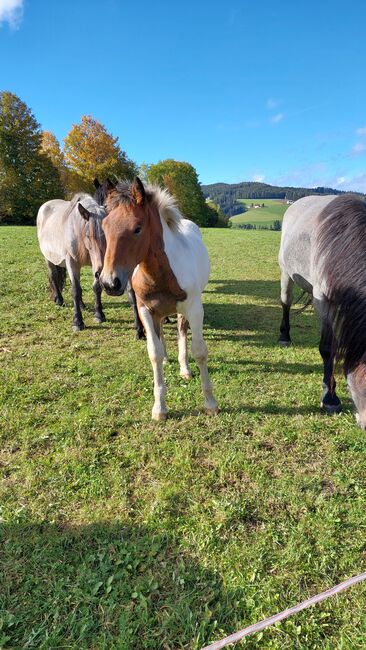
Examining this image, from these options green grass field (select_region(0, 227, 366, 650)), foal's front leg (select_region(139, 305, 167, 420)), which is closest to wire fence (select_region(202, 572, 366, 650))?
green grass field (select_region(0, 227, 366, 650))

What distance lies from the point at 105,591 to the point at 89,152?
38266 mm

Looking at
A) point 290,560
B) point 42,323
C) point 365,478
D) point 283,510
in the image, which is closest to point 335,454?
point 365,478

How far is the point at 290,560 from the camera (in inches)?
78.8

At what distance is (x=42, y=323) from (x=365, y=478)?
5328 mm

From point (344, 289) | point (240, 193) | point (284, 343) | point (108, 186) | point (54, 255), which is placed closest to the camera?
point (344, 289)

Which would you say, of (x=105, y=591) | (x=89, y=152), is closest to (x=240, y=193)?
(x=89, y=152)

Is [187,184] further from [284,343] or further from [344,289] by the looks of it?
[344,289]

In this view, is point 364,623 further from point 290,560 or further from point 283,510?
point 283,510

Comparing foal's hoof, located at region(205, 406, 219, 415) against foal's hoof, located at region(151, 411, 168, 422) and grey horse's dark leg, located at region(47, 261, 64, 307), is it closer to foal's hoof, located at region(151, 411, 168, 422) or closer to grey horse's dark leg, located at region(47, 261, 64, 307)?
foal's hoof, located at region(151, 411, 168, 422)

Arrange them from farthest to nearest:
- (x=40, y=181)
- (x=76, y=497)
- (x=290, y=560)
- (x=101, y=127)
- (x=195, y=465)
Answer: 1. (x=101, y=127)
2. (x=40, y=181)
3. (x=195, y=465)
4. (x=76, y=497)
5. (x=290, y=560)

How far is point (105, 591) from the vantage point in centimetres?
185

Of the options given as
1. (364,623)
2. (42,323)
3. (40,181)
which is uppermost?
(40,181)

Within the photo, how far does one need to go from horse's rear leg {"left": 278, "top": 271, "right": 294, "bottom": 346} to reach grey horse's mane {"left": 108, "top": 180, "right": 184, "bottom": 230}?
7.95 feet

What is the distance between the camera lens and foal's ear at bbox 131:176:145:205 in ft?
8.33
